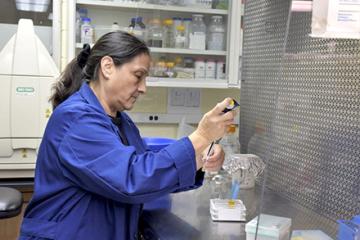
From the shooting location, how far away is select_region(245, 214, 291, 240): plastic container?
86 cm

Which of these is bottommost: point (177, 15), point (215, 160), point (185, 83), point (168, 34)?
point (215, 160)

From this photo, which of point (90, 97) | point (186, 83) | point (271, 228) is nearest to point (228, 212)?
point (271, 228)

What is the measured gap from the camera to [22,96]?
6.21ft

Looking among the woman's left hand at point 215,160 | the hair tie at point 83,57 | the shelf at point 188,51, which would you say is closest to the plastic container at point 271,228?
the woman's left hand at point 215,160

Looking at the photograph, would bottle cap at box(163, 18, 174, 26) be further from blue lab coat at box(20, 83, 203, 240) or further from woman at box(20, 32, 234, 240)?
blue lab coat at box(20, 83, 203, 240)

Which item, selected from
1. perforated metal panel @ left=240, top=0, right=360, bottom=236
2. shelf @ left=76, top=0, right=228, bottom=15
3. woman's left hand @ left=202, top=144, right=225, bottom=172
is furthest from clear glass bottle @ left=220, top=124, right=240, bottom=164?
shelf @ left=76, top=0, right=228, bottom=15

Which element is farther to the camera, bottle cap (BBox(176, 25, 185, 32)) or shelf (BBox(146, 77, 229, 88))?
bottle cap (BBox(176, 25, 185, 32))

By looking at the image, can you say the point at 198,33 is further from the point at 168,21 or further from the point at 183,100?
the point at 183,100

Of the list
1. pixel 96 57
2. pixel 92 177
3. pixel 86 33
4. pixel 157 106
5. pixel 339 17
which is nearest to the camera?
pixel 339 17

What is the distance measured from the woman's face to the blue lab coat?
6 cm

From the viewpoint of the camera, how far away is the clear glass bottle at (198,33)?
2.25 metres

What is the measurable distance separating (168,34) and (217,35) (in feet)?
0.90

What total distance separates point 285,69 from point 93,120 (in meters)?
0.61

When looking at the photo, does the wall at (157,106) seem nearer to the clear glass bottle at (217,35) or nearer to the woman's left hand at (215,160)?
the clear glass bottle at (217,35)
